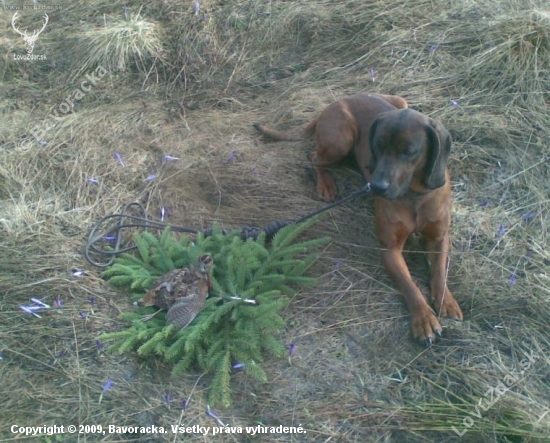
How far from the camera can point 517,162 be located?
4.38 meters

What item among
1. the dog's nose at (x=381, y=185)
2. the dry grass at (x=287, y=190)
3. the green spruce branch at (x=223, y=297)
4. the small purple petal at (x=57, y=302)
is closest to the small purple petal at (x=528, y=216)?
the dry grass at (x=287, y=190)

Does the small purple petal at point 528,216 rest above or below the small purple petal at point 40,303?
above

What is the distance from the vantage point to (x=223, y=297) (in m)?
3.36

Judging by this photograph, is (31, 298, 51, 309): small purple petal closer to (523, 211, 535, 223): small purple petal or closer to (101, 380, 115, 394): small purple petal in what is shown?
(101, 380, 115, 394): small purple petal

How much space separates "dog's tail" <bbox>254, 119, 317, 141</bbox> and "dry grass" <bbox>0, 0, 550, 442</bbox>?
3.5 inches

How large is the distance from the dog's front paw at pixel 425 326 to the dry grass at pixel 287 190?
0.07 metres

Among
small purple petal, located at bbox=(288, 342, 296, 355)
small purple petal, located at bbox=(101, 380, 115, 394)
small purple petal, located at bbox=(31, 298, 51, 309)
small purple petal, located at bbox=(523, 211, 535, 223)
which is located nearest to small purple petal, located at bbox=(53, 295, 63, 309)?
small purple petal, located at bbox=(31, 298, 51, 309)

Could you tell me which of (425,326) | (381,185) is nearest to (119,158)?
(381,185)

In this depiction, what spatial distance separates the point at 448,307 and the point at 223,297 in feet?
3.86

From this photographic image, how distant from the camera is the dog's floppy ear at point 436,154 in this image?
134 inches

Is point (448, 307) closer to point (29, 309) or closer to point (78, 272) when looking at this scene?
point (78, 272)

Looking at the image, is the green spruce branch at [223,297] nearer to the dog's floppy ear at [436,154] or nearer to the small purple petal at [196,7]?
the dog's floppy ear at [436,154]

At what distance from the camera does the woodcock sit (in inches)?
127

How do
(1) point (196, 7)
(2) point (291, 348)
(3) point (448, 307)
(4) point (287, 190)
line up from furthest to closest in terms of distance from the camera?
1. (1) point (196, 7)
2. (4) point (287, 190)
3. (3) point (448, 307)
4. (2) point (291, 348)
